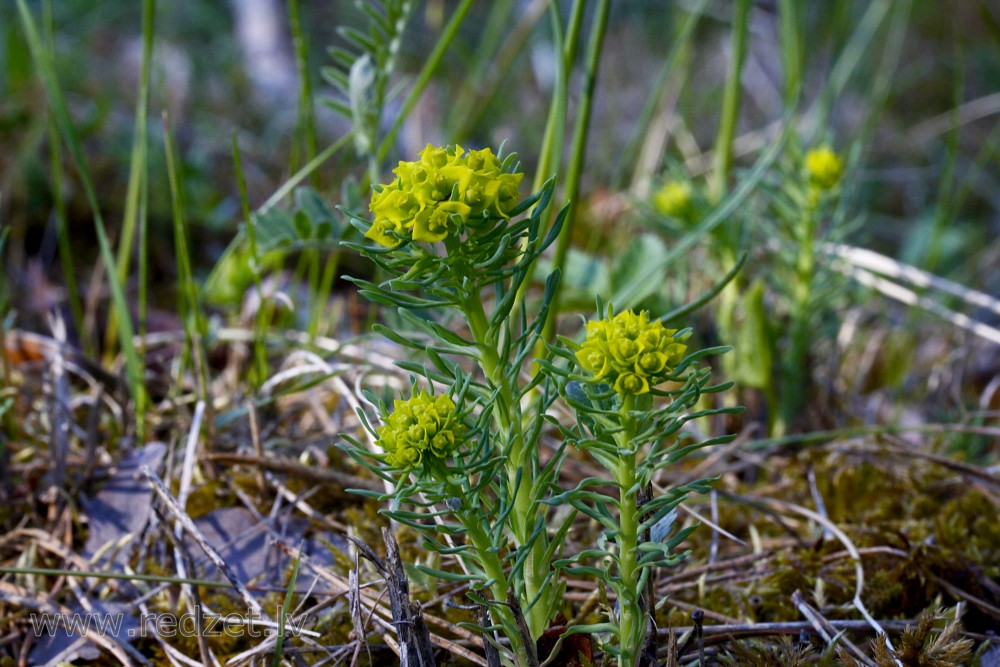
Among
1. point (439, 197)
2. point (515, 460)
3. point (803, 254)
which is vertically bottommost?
point (515, 460)

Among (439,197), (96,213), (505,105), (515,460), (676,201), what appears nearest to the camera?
(439,197)

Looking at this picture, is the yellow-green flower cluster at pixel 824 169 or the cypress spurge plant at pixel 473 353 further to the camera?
the yellow-green flower cluster at pixel 824 169

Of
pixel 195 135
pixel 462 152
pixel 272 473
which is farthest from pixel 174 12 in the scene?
pixel 462 152

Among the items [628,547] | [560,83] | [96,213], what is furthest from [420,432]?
[96,213]

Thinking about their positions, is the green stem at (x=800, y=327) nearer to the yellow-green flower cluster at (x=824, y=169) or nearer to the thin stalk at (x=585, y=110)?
the yellow-green flower cluster at (x=824, y=169)

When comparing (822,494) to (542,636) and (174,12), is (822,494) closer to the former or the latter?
(542,636)

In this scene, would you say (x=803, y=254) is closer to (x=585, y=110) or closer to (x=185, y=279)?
(x=585, y=110)

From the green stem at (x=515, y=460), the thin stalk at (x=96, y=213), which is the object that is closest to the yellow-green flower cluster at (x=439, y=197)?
the green stem at (x=515, y=460)
